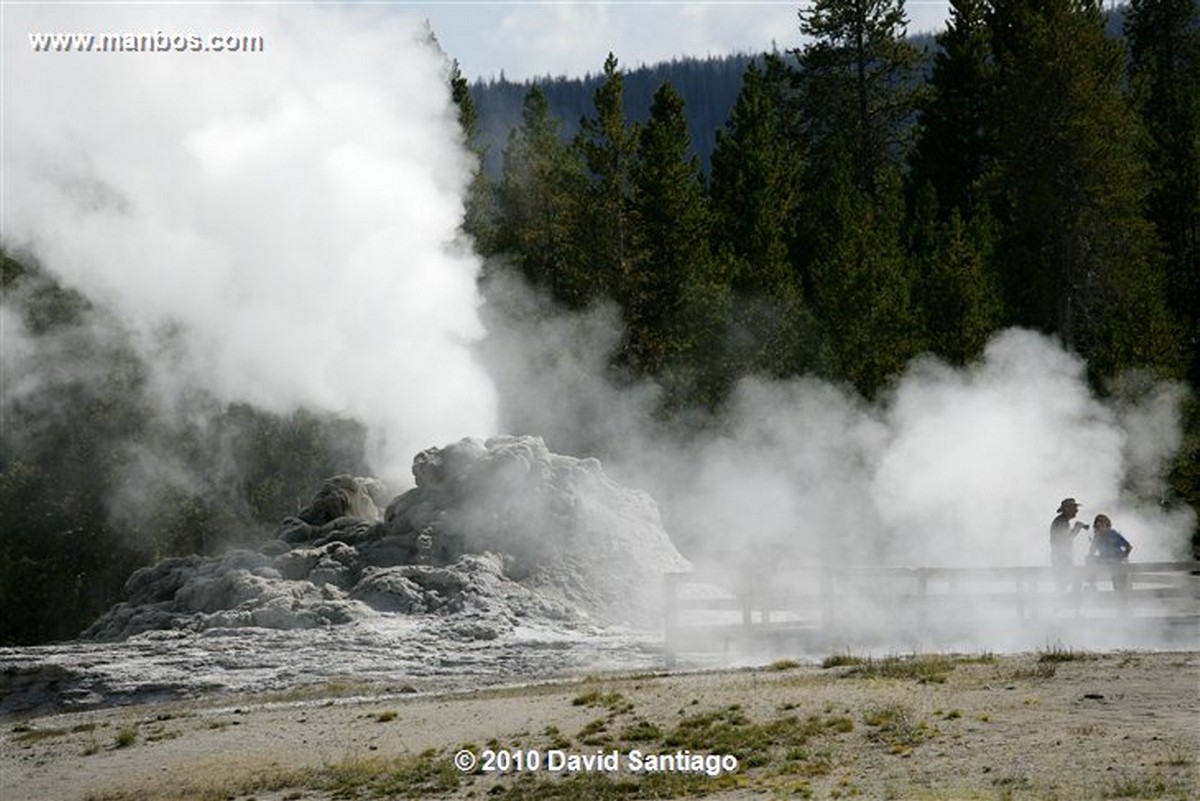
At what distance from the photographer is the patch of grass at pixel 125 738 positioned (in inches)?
744

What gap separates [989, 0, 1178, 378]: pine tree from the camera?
4484 cm

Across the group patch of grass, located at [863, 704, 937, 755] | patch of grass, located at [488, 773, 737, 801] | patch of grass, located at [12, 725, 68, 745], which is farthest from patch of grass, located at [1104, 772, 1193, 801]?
patch of grass, located at [12, 725, 68, 745]

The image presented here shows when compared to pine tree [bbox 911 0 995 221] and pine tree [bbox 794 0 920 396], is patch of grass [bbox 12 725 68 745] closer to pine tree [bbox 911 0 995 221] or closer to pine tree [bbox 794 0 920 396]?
pine tree [bbox 794 0 920 396]

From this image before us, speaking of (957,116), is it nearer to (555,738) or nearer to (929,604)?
(929,604)

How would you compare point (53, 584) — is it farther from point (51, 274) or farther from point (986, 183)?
point (986, 183)

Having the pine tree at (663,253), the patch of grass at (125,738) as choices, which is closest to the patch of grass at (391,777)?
the patch of grass at (125,738)

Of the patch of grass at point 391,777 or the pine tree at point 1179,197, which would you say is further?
the pine tree at point 1179,197

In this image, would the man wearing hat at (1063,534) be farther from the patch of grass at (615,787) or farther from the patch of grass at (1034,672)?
the patch of grass at (615,787)

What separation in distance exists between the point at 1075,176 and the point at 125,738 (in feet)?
114

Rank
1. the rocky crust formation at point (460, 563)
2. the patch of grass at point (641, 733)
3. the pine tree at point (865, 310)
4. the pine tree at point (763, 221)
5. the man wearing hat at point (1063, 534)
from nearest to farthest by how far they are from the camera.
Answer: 1. the patch of grass at point (641, 733)
2. the man wearing hat at point (1063, 534)
3. the rocky crust formation at point (460, 563)
4. the pine tree at point (865, 310)
5. the pine tree at point (763, 221)

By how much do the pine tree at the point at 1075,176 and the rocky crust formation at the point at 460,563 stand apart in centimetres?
1882

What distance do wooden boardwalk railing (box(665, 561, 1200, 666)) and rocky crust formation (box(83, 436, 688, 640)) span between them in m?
4.27

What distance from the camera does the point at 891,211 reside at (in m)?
51.6

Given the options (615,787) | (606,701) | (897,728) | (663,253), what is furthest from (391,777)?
(663,253)
